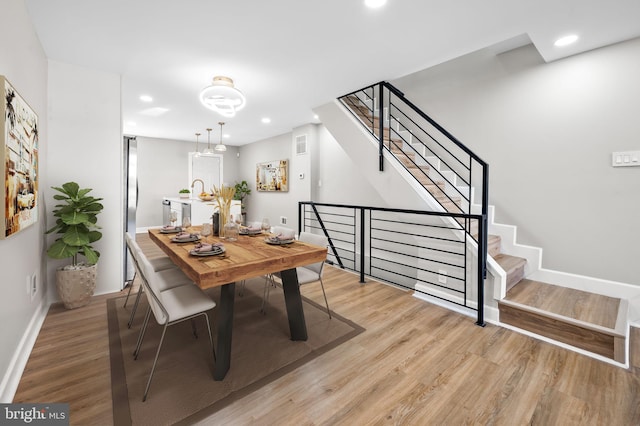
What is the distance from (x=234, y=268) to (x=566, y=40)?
333cm

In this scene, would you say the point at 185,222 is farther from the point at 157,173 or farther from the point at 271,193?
the point at 157,173

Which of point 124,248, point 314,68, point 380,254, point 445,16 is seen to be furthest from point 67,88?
point 380,254

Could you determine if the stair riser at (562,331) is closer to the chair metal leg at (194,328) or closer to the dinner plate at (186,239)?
the chair metal leg at (194,328)

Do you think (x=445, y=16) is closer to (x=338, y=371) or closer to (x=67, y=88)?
(x=338, y=371)

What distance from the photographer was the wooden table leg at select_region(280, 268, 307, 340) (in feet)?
7.16

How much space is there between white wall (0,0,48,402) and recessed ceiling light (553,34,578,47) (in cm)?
399

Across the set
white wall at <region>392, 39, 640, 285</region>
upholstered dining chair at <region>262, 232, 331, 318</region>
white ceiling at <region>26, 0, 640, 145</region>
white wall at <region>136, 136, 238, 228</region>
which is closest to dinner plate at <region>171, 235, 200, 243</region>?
upholstered dining chair at <region>262, 232, 331, 318</region>

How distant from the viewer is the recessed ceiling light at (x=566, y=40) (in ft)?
7.94

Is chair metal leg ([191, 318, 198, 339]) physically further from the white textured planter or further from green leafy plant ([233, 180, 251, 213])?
green leafy plant ([233, 180, 251, 213])

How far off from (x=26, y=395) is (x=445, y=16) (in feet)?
12.1

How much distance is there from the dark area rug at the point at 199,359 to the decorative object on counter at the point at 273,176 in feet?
13.3

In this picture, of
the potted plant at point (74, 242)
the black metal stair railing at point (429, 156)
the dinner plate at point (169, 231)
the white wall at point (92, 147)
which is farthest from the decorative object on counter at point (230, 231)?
the black metal stair railing at point (429, 156)

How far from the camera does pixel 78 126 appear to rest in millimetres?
2953

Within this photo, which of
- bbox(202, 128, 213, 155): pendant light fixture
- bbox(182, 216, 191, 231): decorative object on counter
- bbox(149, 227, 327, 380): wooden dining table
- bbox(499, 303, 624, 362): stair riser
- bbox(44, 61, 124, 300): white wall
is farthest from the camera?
bbox(202, 128, 213, 155): pendant light fixture
